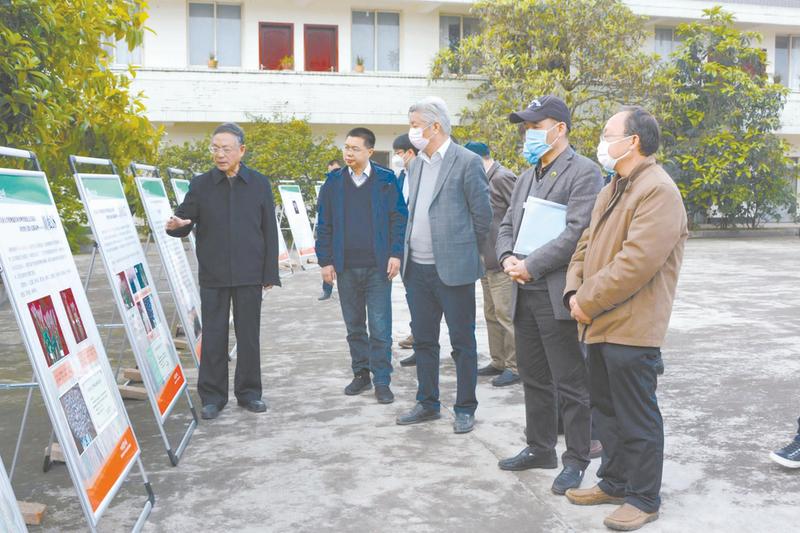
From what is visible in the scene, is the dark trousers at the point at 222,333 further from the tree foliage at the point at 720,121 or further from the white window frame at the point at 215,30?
the tree foliage at the point at 720,121

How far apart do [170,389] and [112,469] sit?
154cm

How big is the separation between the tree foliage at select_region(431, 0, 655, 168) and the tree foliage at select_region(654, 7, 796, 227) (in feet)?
4.22

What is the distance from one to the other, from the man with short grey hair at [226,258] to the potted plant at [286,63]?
17.9 m

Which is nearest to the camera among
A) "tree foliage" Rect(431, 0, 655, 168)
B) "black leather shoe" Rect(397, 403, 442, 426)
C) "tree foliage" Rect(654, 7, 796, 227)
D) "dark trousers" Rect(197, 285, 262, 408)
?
"black leather shoe" Rect(397, 403, 442, 426)

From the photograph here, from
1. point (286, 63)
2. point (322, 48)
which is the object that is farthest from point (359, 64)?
point (286, 63)

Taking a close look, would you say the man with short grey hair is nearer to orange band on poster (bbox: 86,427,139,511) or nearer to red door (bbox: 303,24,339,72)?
orange band on poster (bbox: 86,427,139,511)

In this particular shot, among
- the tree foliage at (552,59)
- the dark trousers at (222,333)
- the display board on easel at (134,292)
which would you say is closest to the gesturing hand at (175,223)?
the display board on easel at (134,292)

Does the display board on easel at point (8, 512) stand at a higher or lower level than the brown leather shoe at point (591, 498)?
higher

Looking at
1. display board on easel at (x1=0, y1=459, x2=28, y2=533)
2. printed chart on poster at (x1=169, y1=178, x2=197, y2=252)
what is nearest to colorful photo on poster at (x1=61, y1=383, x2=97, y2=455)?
display board on easel at (x1=0, y1=459, x2=28, y2=533)

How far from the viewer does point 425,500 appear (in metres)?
4.01

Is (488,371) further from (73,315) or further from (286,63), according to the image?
(286,63)

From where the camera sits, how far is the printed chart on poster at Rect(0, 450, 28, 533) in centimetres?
268

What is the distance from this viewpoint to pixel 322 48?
23.5 metres

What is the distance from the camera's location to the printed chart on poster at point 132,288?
14.9ft
